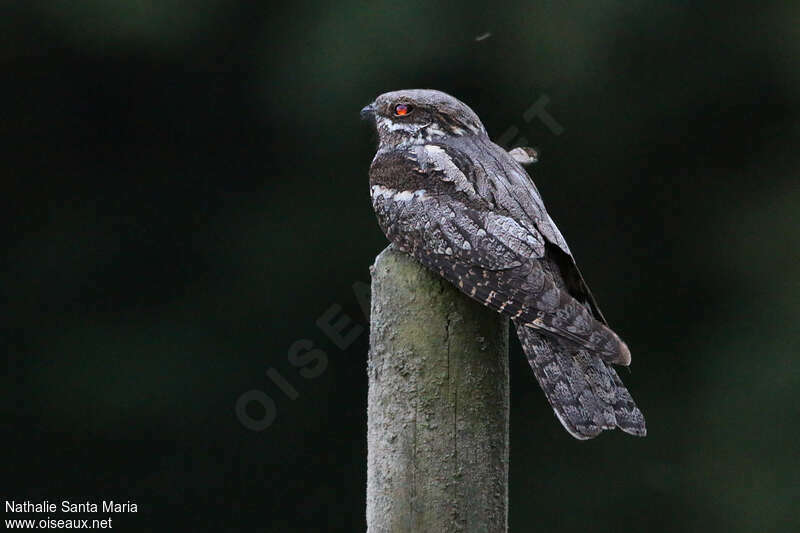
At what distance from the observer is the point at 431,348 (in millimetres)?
2139

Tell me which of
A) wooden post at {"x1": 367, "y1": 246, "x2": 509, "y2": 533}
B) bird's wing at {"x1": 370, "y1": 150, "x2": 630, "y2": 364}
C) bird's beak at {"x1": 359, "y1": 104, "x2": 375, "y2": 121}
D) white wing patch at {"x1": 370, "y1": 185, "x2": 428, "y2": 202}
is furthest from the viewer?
bird's beak at {"x1": 359, "y1": 104, "x2": 375, "y2": 121}

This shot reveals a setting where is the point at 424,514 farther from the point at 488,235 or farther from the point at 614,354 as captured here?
the point at 488,235

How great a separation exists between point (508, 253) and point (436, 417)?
461 mm

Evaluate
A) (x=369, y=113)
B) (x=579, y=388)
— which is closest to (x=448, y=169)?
(x=369, y=113)

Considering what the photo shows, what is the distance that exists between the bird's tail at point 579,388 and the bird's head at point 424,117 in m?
0.79

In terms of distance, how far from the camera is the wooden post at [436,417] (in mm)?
2096

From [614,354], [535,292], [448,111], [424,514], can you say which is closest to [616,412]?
[614,354]

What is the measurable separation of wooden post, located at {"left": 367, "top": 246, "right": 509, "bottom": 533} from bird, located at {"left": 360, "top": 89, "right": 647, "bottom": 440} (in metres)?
0.09

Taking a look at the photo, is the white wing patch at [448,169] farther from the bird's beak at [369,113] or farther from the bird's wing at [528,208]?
the bird's beak at [369,113]

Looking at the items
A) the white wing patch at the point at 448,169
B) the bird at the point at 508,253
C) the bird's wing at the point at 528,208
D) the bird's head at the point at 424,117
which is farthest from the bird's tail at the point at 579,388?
the bird's head at the point at 424,117

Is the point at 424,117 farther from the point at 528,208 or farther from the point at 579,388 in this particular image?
the point at 579,388

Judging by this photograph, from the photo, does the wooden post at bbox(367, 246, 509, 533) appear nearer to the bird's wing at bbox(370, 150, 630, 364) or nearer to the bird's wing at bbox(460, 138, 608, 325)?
the bird's wing at bbox(370, 150, 630, 364)

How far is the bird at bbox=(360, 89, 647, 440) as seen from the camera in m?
2.19

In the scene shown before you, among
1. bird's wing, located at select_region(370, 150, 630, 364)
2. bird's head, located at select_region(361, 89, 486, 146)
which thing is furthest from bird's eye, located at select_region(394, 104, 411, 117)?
bird's wing, located at select_region(370, 150, 630, 364)
